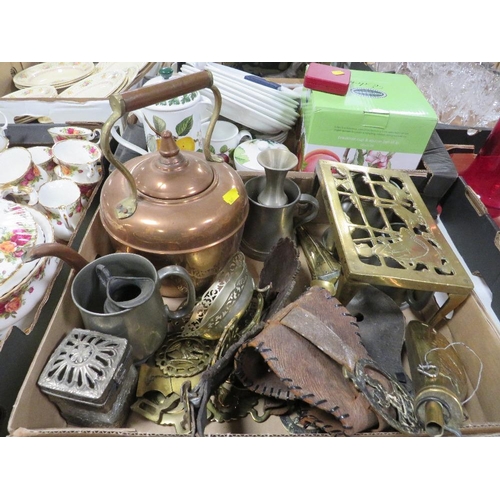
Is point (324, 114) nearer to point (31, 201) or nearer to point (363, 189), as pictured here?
point (363, 189)

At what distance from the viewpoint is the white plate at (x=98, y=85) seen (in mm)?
1125

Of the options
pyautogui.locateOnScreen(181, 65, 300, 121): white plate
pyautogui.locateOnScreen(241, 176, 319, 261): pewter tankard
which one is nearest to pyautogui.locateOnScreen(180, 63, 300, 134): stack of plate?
pyautogui.locateOnScreen(181, 65, 300, 121): white plate

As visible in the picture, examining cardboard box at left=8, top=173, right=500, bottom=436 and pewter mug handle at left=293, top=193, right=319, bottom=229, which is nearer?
cardboard box at left=8, top=173, right=500, bottom=436

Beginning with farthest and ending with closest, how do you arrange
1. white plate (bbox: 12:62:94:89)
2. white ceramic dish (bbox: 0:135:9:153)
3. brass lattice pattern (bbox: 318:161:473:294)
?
1. white plate (bbox: 12:62:94:89)
2. white ceramic dish (bbox: 0:135:9:153)
3. brass lattice pattern (bbox: 318:161:473:294)

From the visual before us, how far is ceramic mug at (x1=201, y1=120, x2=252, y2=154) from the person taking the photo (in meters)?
0.93

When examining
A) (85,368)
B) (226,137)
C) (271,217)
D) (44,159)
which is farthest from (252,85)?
(85,368)

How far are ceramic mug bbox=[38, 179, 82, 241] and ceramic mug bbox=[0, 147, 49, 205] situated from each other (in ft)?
0.08

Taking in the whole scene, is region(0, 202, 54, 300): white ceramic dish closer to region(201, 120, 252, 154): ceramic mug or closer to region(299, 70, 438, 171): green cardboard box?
region(201, 120, 252, 154): ceramic mug

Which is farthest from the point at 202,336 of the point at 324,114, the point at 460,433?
the point at 324,114

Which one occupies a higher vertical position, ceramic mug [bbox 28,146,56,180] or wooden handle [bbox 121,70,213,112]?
wooden handle [bbox 121,70,213,112]

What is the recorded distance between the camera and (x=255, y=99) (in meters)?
0.96

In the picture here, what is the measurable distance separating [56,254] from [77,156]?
0.37 meters

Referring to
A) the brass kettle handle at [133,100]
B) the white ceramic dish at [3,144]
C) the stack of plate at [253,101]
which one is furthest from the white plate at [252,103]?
the white ceramic dish at [3,144]

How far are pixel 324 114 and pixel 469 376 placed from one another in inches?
22.3
